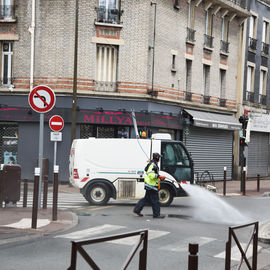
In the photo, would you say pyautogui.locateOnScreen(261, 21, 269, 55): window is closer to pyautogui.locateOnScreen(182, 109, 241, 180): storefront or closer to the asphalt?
pyautogui.locateOnScreen(182, 109, 241, 180): storefront

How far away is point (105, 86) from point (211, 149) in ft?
26.9

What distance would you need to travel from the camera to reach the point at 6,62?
25.0 m

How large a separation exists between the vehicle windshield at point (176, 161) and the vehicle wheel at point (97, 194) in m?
1.88

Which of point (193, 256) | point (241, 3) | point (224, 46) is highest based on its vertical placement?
point (241, 3)

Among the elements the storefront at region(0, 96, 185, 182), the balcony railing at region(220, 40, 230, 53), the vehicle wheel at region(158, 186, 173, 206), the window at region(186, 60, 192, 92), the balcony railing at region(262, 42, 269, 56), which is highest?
the balcony railing at region(262, 42, 269, 56)

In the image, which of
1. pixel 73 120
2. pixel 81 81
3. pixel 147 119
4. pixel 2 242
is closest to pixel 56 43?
pixel 81 81

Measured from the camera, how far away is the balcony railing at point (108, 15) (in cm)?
2464

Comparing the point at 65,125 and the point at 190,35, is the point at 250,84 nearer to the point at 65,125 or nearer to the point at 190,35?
the point at 190,35

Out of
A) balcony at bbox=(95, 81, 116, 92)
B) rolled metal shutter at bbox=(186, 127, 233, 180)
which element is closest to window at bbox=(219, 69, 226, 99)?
rolled metal shutter at bbox=(186, 127, 233, 180)

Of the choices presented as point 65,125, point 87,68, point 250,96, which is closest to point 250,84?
point 250,96

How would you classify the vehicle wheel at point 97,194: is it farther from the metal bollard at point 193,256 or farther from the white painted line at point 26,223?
the metal bollard at point 193,256

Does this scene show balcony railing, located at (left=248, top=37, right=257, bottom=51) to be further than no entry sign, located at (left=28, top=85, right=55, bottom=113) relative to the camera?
Yes

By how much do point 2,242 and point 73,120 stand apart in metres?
14.4

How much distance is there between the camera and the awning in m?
27.3
